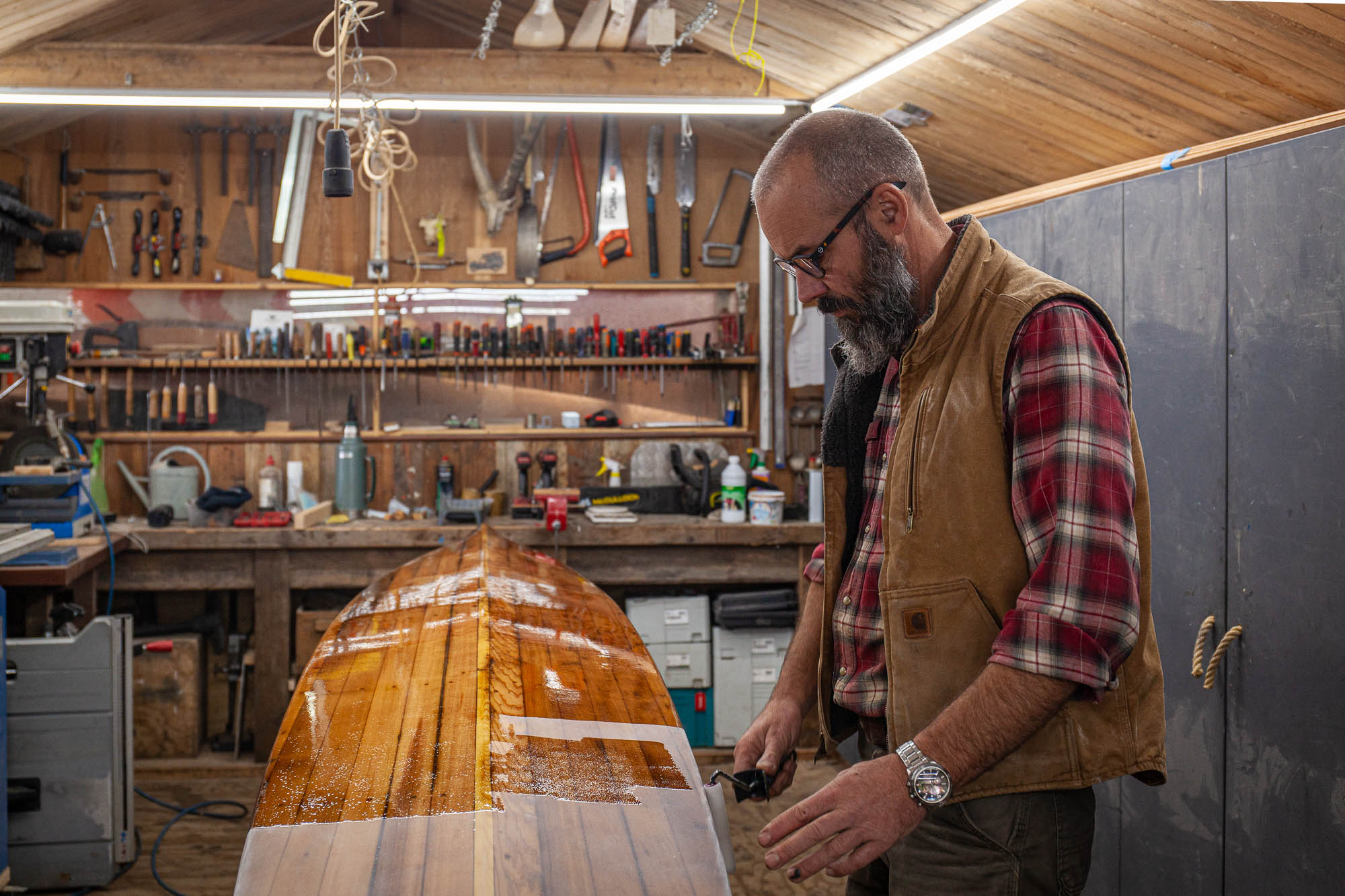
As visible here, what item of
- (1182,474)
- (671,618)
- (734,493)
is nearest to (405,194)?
(734,493)

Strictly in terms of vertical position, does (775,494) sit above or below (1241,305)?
below

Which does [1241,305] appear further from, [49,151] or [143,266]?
[49,151]

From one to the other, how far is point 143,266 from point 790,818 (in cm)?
505

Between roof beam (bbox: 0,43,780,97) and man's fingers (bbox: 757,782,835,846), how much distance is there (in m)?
3.59

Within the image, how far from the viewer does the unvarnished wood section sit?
1538mm

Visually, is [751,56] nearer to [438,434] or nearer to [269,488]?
[438,434]

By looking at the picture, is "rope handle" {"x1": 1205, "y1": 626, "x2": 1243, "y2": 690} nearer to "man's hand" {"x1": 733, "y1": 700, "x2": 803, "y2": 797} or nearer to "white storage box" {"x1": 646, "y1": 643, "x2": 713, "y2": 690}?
"man's hand" {"x1": 733, "y1": 700, "x2": 803, "y2": 797}

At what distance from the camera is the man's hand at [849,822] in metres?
1.23

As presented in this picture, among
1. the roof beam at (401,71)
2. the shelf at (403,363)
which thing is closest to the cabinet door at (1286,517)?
the roof beam at (401,71)

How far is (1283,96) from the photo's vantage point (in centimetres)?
289

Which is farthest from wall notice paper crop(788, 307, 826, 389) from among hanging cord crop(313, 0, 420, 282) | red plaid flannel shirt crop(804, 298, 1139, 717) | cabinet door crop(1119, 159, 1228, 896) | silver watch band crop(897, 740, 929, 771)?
silver watch band crop(897, 740, 929, 771)

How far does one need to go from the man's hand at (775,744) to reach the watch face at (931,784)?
1.53 ft

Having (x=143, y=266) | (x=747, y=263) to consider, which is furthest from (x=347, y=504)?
(x=747, y=263)

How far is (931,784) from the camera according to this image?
1.25 metres
